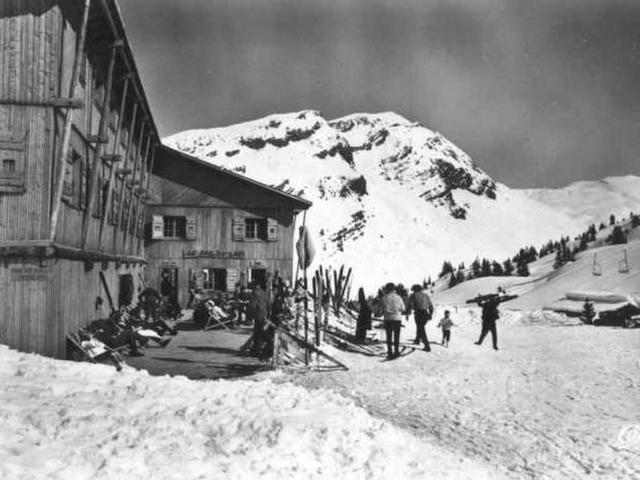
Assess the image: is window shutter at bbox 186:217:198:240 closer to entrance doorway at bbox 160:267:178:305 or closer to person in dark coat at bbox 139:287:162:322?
entrance doorway at bbox 160:267:178:305

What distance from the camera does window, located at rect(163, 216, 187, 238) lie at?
2580cm

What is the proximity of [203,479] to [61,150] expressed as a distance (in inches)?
317

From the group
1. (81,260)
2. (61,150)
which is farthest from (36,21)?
(81,260)

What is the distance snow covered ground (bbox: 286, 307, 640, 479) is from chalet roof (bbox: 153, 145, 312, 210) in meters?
12.9

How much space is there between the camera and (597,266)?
122ft

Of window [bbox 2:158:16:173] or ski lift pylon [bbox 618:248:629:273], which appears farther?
ski lift pylon [bbox 618:248:629:273]

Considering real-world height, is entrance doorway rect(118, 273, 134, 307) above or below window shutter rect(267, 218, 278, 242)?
below

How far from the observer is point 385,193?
432ft

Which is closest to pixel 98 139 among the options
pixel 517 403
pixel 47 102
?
pixel 47 102

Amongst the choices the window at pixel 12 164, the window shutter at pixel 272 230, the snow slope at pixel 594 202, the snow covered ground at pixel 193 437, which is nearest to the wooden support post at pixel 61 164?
the window at pixel 12 164

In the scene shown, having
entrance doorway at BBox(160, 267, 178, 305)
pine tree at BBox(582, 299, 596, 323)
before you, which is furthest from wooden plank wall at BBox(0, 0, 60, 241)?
pine tree at BBox(582, 299, 596, 323)

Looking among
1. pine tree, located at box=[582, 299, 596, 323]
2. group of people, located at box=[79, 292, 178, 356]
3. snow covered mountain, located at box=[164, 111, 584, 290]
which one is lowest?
pine tree, located at box=[582, 299, 596, 323]

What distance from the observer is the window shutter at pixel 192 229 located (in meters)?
25.6

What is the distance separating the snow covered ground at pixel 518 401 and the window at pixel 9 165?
665 cm
